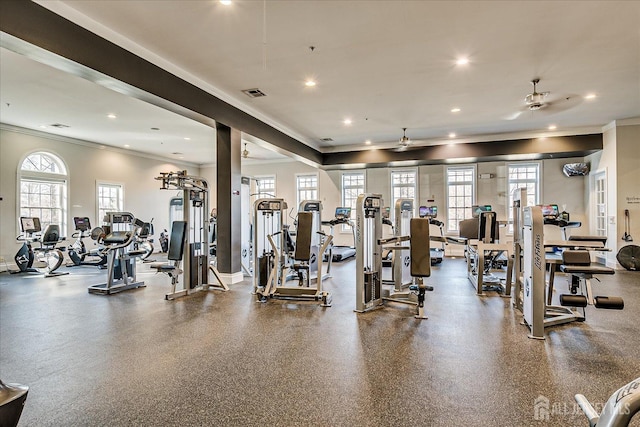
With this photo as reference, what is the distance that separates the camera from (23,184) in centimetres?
816

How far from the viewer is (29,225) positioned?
7.52 metres

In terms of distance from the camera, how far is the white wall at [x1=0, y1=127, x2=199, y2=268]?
25.5 feet

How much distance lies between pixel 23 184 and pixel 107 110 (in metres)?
3.55

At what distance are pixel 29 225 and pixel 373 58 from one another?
7.99m

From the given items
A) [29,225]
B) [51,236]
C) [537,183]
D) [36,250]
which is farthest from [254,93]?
[537,183]

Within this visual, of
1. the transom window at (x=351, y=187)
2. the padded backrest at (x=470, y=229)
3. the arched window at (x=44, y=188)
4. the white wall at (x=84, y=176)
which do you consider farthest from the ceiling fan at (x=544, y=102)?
the arched window at (x=44, y=188)

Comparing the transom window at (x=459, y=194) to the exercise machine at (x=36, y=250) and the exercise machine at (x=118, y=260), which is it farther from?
the exercise machine at (x=36, y=250)

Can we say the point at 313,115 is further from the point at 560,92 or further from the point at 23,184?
the point at 23,184

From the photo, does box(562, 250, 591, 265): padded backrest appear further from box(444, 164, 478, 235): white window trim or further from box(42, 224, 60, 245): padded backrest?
box(42, 224, 60, 245): padded backrest

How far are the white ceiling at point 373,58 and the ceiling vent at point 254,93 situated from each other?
0.33ft

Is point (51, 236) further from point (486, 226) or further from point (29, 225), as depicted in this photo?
point (486, 226)

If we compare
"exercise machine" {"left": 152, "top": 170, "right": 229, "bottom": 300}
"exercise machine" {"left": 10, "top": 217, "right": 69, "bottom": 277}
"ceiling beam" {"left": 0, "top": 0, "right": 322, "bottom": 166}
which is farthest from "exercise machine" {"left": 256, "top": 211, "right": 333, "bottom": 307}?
"exercise machine" {"left": 10, "top": 217, "right": 69, "bottom": 277}

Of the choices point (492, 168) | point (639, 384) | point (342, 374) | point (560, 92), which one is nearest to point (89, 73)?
point (342, 374)

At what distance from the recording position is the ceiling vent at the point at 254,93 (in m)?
5.72
